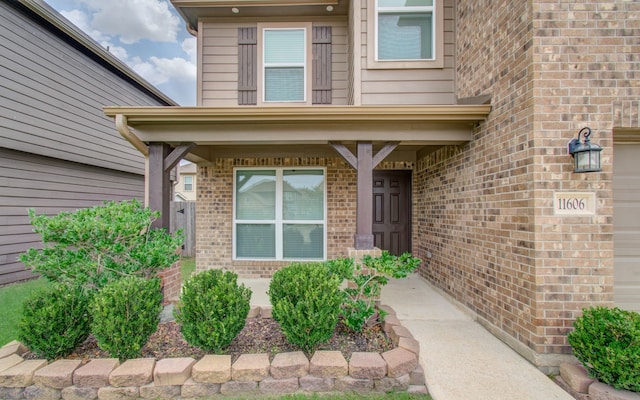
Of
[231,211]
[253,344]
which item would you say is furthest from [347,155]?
[231,211]

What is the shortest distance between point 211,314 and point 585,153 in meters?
3.55

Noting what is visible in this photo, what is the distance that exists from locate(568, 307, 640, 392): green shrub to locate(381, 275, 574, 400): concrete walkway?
330 mm

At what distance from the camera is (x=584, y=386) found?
2209mm

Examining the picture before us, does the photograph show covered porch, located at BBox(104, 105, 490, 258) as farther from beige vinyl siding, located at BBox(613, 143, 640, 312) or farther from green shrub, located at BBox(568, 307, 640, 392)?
green shrub, located at BBox(568, 307, 640, 392)

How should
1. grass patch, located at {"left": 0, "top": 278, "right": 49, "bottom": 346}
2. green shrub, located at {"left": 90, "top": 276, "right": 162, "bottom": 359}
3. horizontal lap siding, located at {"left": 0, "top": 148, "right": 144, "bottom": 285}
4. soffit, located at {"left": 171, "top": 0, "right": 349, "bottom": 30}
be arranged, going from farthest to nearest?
horizontal lap siding, located at {"left": 0, "top": 148, "right": 144, "bottom": 285}
soffit, located at {"left": 171, "top": 0, "right": 349, "bottom": 30}
grass patch, located at {"left": 0, "top": 278, "right": 49, "bottom": 346}
green shrub, located at {"left": 90, "top": 276, "right": 162, "bottom": 359}

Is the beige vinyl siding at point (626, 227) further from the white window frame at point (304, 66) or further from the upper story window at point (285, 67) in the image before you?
the upper story window at point (285, 67)

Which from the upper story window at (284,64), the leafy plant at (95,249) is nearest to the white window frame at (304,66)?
the upper story window at (284,64)

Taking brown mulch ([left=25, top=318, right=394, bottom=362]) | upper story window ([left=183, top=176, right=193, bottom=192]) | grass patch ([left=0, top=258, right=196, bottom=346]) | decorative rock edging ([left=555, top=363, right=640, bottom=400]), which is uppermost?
upper story window ([left=183, top=176, right=193, bottom=192])

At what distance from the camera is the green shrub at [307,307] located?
94.3 inches

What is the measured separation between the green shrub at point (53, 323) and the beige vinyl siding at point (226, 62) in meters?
3.77

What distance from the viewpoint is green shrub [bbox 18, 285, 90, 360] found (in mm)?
2344

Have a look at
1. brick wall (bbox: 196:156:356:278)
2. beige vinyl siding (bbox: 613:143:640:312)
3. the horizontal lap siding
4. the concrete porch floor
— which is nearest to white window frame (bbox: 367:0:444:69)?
brick wall (bbox: 196:156:356:278)

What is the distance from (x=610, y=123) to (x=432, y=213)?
A: 2568 millimetres

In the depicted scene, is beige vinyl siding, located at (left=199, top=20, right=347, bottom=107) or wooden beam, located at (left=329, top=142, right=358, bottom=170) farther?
beige vinyl siding, located at (left=199, top=20, right=347, bottom=107)
